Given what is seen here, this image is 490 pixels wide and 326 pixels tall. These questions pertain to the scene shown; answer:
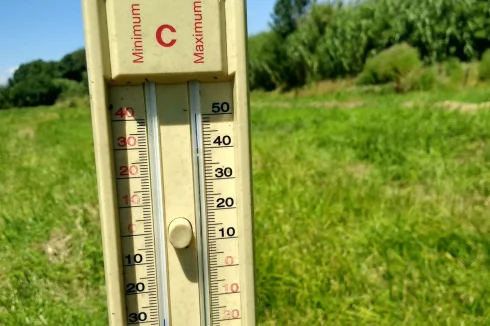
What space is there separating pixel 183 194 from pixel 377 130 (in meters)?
4.86

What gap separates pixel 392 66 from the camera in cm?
1652

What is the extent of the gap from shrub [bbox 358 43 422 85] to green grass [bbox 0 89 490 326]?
1045cm

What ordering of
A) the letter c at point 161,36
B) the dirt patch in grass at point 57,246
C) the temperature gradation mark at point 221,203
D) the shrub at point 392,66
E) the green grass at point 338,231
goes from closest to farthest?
1. the letter c at point 161,36
2. the temperature gradation mark at point 221,203
3. the green grass at point 338,231
4. the dirt patch in grass at point 57,246
5. the shrub at point 392,66

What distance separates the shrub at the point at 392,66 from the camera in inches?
627

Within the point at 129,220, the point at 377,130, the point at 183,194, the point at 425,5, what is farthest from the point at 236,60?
the point at 425,5

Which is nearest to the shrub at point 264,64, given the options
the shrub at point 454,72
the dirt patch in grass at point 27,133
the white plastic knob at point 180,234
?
the shrub at point 454,72

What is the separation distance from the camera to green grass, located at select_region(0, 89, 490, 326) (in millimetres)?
2613

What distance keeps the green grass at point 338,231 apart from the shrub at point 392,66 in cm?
1045

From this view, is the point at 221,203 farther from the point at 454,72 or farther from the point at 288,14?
the point at 288,14

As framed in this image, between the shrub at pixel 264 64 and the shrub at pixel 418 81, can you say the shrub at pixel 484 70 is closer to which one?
the shrub at pixel 418 81

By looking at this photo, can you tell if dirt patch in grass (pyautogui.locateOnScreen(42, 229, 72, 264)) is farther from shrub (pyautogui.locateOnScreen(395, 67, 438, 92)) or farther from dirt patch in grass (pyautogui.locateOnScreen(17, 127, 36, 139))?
shrub (pyautogui.locateOnScreen(395, 67, 438, 92))

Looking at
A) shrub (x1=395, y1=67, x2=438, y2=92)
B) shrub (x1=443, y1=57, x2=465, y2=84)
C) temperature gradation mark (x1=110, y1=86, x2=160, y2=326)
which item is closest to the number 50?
temperature gradation mark (x1=110, y1=86, x2=160, y2=326)

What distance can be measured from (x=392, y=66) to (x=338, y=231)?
47.4 ft

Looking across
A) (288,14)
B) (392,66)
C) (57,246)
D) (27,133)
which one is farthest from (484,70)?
(288,14)
